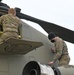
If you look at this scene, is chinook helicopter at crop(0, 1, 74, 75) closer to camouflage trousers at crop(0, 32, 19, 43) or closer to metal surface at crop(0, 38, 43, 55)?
metal surface at crop(0, 38, 43, 55)

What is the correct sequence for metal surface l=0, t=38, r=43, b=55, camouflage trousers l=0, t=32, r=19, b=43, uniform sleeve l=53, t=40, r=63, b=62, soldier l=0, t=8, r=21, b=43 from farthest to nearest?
uniform sleeve l=53, t=40, r=63, b=62 < soldier l=0, t=8, r=21, b=43 < camouflage trousers l=0, t=32, r=19, b=43 < metal surface l=0, t=38, r=43, b=55

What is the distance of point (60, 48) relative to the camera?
665 centimetres

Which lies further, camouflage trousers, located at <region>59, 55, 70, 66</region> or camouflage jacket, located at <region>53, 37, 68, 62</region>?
camouflage trousers, located at <region>59, 55, 70, 66</region>

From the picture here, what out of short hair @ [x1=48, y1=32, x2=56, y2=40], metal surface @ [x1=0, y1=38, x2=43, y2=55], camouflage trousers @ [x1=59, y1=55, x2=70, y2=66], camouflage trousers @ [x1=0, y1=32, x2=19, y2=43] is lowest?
camouflage trousers @ [x1=59, y1=55, x2=70, y2=66]

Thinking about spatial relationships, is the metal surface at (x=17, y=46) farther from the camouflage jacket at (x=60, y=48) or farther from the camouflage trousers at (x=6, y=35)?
the camouflage jacket at (x=60, y=48)

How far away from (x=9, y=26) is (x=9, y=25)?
3 centimetres

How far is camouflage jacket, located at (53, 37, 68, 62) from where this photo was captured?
6586 mm

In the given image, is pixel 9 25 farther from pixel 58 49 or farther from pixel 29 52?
pixel 58 49

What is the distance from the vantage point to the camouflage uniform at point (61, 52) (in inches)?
261

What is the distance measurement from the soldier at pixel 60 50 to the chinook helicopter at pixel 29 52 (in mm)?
238

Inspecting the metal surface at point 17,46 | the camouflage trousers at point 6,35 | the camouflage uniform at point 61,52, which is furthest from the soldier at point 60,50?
the camouflage trousers at point 6,35

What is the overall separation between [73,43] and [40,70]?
7.68ft

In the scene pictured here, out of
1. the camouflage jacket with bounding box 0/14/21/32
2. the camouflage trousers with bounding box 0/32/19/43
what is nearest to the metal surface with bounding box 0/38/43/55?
the camouflage trousers with bounding box 0/32/19/43

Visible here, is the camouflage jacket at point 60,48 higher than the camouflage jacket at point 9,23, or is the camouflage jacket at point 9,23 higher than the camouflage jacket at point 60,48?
the camouflage jacket at point 9,23
